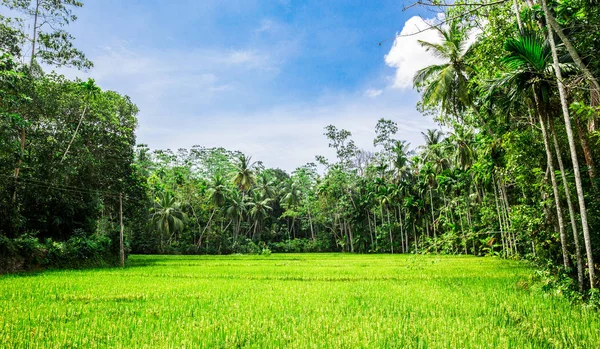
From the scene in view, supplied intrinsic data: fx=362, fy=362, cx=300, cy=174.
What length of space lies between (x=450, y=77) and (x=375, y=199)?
85.0 feet

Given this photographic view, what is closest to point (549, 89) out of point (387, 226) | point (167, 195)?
point (387, 226)

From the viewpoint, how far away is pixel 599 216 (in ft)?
24.4

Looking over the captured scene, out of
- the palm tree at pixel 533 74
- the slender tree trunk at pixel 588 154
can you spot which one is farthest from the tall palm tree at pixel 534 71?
the slender tree trunk at pixel 588 154

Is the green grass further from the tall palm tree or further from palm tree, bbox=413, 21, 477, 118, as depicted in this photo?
palm tree, bbox=413, 21, 477, 118

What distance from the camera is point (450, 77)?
17.4 metres

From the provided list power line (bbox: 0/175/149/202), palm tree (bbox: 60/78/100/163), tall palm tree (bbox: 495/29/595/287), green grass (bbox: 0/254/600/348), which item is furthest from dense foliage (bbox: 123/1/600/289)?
palm tree (bbox: 60/78/100/163)

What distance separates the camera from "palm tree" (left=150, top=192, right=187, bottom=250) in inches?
1545

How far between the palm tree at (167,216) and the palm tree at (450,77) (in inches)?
1187

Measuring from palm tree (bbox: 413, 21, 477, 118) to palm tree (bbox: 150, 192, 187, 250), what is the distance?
1187 inches

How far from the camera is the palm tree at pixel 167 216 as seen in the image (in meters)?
39.2

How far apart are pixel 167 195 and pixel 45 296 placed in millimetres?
33086

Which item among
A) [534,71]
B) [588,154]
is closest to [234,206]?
[588,154]

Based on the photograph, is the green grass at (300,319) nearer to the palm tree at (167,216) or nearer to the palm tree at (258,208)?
the palm tree at (167,216)

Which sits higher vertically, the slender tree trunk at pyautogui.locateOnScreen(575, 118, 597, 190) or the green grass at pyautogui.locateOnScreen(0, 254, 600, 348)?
the slender tree trunk at pyautogui.locateOnScreen(575, 118, 597, 190)
